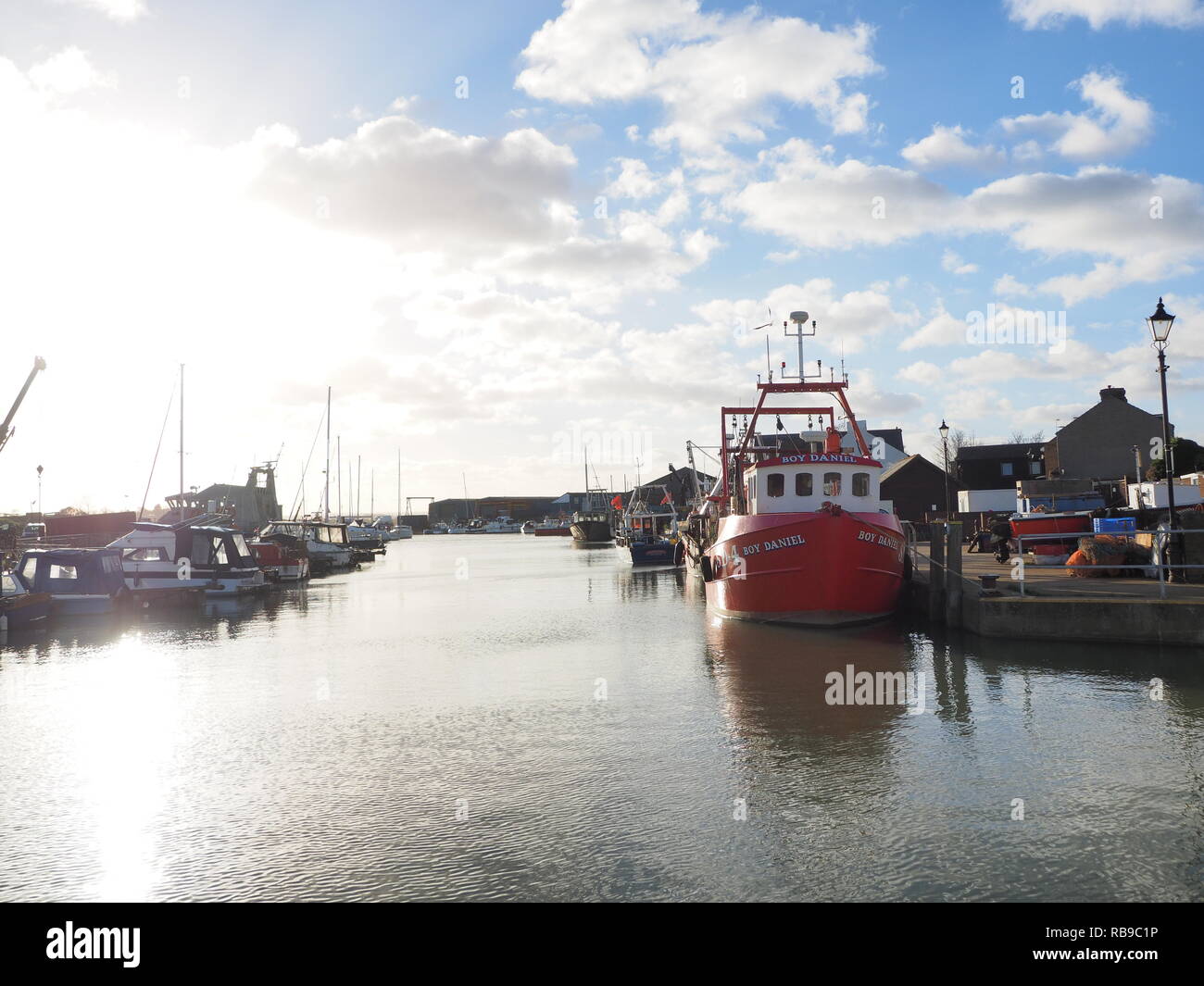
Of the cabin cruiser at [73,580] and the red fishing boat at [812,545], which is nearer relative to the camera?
the red fishing boat at [812,545]

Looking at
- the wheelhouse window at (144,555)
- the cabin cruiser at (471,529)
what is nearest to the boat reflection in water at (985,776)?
the wheelhouse window at (144,555)

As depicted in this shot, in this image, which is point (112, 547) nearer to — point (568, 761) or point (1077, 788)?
point (568, 761)

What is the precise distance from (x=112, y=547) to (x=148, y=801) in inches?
977

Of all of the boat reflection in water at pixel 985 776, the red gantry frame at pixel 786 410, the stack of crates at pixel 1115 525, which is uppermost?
the red gantry frame at pixel 786 410

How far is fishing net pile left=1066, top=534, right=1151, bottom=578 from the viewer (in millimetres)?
21078

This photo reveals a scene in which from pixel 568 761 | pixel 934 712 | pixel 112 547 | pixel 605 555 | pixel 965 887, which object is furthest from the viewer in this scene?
pixel 605 555

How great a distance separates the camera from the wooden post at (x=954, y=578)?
19.6 meters

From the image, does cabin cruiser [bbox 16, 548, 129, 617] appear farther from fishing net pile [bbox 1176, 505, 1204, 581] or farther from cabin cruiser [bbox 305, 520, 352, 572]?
fishing net pile [bbox 1176, 505, 1204, 581]

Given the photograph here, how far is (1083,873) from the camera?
23.1 ft

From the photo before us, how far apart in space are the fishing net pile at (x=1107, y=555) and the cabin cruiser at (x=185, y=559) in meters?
27.6

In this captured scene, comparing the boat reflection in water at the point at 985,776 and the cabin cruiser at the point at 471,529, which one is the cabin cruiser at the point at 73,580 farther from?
the cabin cruiser at the point at 471,529

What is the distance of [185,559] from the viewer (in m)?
32.5

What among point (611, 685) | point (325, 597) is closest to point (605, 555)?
point (325, 597)

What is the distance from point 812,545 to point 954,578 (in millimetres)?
3042
